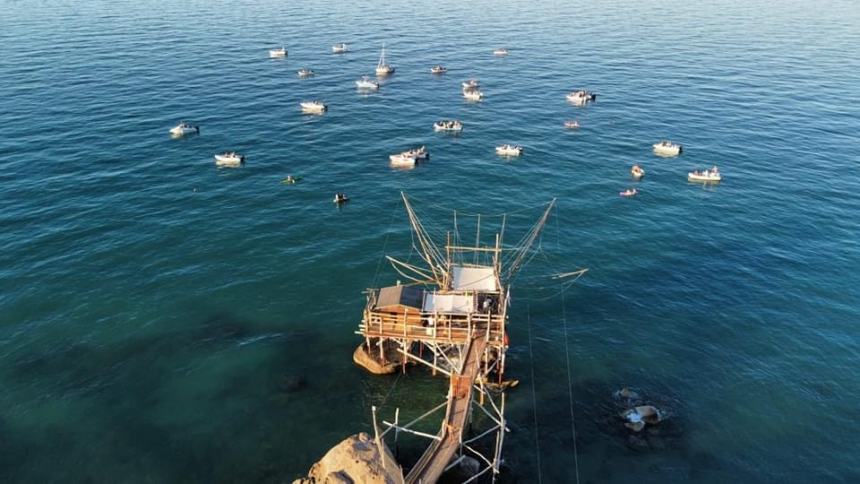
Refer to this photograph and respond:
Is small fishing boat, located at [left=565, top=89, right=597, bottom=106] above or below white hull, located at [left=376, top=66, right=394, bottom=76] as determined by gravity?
below

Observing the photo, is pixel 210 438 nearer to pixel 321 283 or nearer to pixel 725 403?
pixel 321 283

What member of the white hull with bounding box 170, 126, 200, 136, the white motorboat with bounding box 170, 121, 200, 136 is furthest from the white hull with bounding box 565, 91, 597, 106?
the white hull with bounding box 170, 126, 200, 136

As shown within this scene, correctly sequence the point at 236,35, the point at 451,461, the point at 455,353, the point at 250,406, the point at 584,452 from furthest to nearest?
1. the point at 236,35
2. the point at 455,353
3. the point at 250,406
4. the point at 584,452
5. the point at 451,461

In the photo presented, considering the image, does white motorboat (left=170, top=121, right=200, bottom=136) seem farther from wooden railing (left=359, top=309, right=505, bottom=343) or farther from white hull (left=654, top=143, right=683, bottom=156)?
white hull (left=654, top=143, right=683, bottom=156)

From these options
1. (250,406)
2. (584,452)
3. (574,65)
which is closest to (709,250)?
(584,452)

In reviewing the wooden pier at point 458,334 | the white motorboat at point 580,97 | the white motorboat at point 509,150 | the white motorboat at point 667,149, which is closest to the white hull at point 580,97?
the white motorboat at point 580,97

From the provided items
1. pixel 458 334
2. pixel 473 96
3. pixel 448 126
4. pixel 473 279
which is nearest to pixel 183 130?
pixel 448 126
